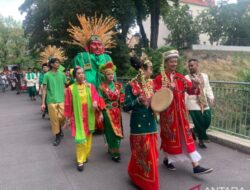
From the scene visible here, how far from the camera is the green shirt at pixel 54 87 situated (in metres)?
7.15

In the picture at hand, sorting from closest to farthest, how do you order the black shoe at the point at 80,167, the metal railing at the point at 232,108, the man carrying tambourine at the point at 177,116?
the man carrying tambourine at the point at 177,116
the black shoe at the point at 80,167
the metal railing at the point at 232,108

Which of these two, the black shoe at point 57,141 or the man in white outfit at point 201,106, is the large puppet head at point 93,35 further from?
the man in white outfit at point 201,106

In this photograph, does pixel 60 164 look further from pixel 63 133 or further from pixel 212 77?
pixel 212 77

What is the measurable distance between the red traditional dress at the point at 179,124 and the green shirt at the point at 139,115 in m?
0.49

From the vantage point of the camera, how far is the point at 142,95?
14.1ft

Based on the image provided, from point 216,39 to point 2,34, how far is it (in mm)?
30606

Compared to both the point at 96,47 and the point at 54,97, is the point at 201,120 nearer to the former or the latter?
the point at 96,47

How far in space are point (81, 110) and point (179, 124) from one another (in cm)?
167

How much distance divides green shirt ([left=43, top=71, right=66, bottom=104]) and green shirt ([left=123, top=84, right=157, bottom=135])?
315 cm

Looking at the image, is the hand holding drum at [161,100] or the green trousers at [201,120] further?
the green trousers at [201,120]

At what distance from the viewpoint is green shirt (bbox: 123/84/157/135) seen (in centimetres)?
436

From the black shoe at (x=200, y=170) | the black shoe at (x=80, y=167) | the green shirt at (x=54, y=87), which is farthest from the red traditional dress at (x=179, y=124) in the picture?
the green shirt at (x=54, y=87)

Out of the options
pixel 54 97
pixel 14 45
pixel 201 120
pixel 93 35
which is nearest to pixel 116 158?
pixel 201 120

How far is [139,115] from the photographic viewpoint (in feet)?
14.4
